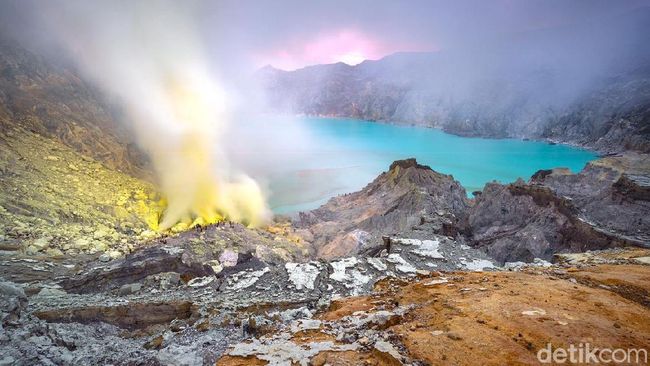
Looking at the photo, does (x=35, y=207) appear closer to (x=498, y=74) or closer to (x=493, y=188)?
(x=493, y=188)

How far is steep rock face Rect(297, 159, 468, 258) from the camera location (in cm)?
2669

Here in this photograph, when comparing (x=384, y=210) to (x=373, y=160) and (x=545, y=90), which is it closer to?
(x=373, y=160)

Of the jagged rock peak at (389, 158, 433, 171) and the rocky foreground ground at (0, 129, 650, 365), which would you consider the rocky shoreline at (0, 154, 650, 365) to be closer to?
the rocky foreground ground at (0, 129, 650, 365)

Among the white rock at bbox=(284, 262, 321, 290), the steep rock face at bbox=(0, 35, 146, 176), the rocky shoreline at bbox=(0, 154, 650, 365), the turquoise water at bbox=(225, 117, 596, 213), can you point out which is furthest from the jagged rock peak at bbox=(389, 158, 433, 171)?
the white rock at bbox=(284, 262, 321, 290)

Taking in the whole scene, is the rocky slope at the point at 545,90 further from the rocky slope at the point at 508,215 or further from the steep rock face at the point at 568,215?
the rocky slope at the point at 508,215

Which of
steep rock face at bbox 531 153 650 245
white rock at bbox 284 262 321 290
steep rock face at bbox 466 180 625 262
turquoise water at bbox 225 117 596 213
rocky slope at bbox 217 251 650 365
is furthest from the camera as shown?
turquoise water at bbox 225 117 596 213

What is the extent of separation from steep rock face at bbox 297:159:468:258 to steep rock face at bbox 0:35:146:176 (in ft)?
56.8

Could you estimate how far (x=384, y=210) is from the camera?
32.2 meters

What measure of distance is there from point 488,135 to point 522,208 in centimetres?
11759

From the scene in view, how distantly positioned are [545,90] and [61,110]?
154131 millimetres

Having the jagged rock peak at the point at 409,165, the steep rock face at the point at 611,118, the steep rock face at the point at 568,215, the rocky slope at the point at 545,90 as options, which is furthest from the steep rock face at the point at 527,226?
the rocky slope at the point at 545,90

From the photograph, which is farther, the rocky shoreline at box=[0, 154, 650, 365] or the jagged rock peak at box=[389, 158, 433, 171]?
the jagged rock peak at box=[389, 158, 433, 171]

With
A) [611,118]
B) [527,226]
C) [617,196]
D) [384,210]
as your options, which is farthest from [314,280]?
[611,118]

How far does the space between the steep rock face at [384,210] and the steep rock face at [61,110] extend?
17301 millimetres
